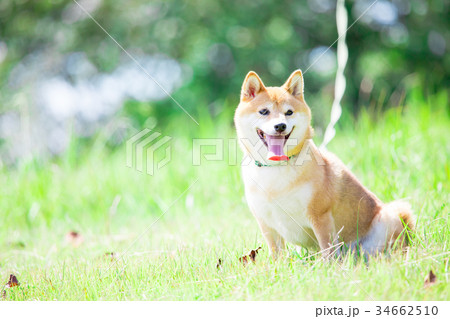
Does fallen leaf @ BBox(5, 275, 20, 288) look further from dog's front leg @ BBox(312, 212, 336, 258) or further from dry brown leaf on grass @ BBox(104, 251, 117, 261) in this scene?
dog's front leg @ BBox(312, 212, 336, 258)

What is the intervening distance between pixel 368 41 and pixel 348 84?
A: 1.31 m

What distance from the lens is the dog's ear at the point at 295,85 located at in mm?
3101

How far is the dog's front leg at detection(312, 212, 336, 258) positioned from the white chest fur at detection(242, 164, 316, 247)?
55mm

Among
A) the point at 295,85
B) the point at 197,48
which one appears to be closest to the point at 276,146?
the point at 295,85

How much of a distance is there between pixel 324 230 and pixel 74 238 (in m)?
2.56

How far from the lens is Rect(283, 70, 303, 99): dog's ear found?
3.10 meters

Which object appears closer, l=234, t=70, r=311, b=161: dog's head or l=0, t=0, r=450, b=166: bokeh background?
l=234, t=70, r=311, b=161: dog's head

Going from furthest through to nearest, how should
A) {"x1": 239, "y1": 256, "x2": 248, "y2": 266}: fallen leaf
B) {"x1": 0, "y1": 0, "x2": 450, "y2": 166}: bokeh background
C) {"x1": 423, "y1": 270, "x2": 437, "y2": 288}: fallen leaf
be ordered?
{"x1": 0, "y1": 0, "x2": 450, "y2": 166}: bokeh background < {"x1": 239, "y1": 256, "x2": 248, "y2": 266}: fallen leaf < {"x1": 423, "y1": 270, "x2": 437, "y2": 288}: fallen leaf

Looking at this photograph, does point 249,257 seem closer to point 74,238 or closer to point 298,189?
point 298,189

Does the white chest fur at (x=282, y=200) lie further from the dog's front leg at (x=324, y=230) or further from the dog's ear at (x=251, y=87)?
the dog's ear at (x=251, y=87)

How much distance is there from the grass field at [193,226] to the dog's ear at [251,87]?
37.6 inches

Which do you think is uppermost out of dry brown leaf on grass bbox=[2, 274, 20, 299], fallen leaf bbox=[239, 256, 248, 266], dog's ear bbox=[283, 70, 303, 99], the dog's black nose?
dog's ear bbox=[283, 70, 303, 99]

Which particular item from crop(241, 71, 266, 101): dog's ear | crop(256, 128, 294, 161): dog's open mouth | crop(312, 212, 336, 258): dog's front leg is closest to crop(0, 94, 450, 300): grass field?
crop(312, 212, 336, 258): dog's front leg
